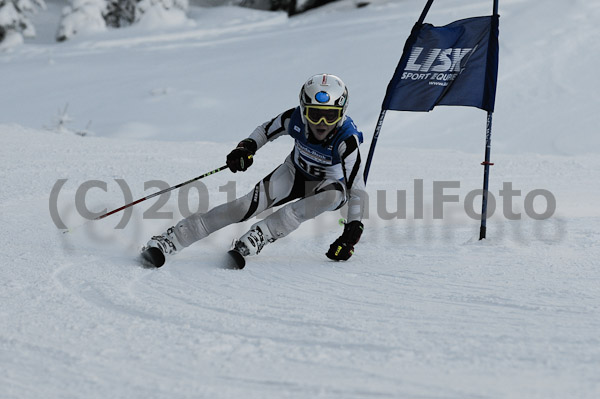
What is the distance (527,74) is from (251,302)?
12.8 m

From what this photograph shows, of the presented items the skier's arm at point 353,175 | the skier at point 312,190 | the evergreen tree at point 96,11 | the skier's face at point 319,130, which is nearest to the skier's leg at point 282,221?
the skier at point 312,190

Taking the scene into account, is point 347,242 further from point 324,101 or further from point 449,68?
point 449,68

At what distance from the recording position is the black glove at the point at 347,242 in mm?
4820

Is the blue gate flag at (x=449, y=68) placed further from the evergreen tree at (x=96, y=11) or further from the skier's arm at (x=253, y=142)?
the evergreen tree at (x=96, y=11)

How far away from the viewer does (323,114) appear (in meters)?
4.76

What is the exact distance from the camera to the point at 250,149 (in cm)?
516

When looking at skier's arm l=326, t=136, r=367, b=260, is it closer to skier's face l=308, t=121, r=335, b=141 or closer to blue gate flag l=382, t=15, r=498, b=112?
skier's face l=308, t=121, r=335, b=141

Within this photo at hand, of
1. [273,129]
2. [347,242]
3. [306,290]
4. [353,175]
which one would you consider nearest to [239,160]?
[273,129]

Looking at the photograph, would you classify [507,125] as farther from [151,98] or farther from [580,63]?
[151,98]

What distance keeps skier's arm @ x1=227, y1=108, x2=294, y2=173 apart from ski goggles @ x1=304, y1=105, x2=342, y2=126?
16.5 inches

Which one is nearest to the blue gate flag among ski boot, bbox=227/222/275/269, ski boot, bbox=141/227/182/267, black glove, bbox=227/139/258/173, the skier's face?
the skier's face

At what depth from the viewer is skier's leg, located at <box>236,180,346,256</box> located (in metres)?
4.78

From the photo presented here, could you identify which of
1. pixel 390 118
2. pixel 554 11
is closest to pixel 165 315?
pixel 390 118

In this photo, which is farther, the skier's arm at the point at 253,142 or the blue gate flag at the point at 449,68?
the blue gate flag at the point at 449,68
